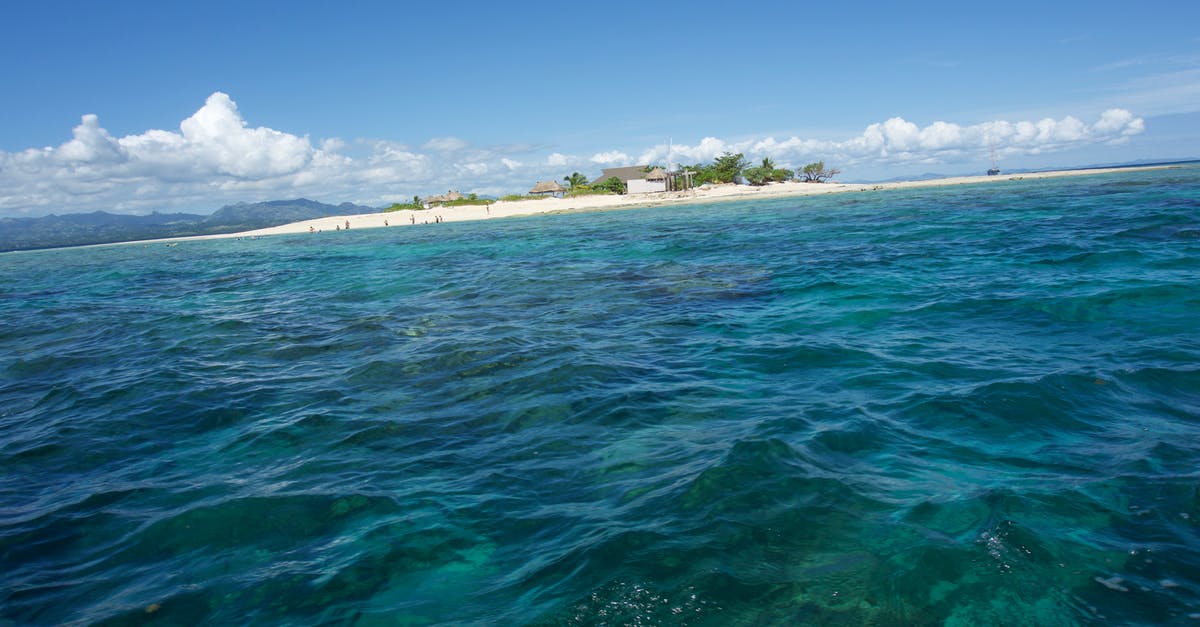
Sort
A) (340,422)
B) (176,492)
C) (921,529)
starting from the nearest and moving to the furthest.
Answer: (921,529), (176,492), (340,422)

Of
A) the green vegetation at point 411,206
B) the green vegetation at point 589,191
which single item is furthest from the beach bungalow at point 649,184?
the green vegetation at point 411,206

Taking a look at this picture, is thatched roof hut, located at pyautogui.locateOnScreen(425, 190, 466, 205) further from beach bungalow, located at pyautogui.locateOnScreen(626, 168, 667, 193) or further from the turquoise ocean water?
the turquoise ocean water

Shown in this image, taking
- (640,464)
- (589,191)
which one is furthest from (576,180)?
(640,464)

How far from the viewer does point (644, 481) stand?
496 cm

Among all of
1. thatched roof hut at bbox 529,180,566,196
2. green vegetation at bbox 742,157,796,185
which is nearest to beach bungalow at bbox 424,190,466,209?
thatched roof hut at bbox 529,180,566,196

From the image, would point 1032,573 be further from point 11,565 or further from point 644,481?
point 11,565

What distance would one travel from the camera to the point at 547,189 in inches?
3971

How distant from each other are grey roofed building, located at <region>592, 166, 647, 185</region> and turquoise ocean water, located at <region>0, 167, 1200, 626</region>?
3475 inches

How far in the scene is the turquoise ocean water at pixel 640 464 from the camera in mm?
3590

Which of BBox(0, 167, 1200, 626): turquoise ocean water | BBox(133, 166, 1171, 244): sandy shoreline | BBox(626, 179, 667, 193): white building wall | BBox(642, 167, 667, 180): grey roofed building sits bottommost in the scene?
BBox(0, 167, 1200, 626): turquoise ocean water

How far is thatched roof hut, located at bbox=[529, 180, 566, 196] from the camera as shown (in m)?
101

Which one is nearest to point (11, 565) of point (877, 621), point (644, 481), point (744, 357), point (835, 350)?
point (644, 481)

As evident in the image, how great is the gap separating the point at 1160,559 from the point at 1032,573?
79cm

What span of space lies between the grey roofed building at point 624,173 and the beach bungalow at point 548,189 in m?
6.11
